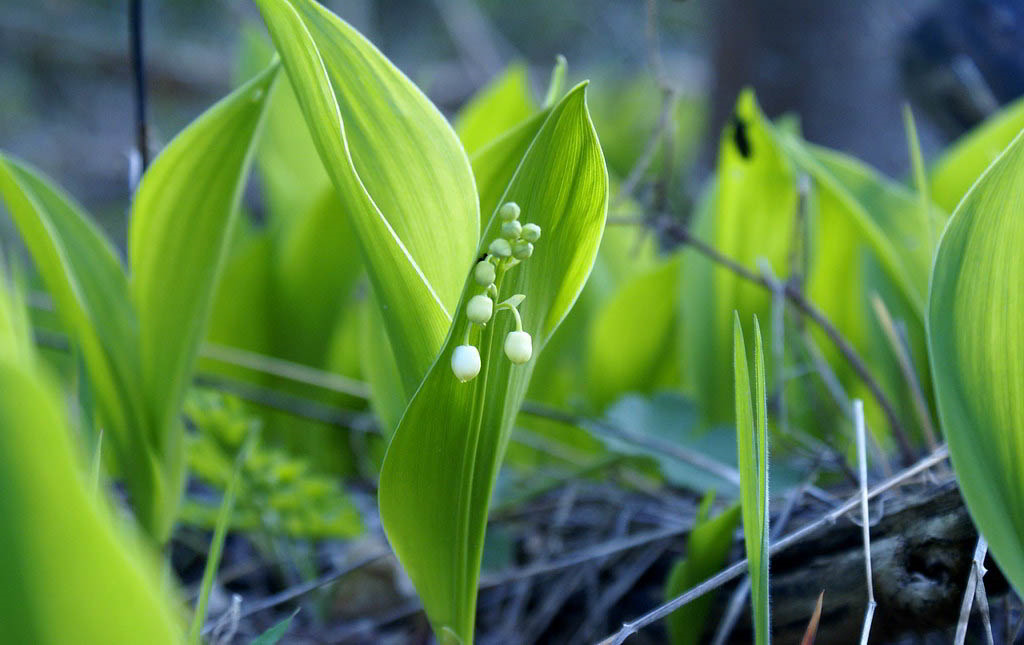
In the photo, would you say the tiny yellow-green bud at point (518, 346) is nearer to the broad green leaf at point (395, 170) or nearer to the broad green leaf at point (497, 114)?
the broad green leaf at point (395, 170)

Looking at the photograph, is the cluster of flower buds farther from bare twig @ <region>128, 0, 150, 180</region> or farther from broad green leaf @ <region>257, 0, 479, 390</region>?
bare twig @ <region>128, 0, 150, 180</region>

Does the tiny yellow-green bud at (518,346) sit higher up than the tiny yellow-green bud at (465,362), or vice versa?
the tiny yellow-green bud at (518,346)

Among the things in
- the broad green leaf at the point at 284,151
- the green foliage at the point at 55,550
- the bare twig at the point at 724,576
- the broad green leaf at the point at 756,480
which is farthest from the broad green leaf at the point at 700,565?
the broad green leaf at the point at 284,151

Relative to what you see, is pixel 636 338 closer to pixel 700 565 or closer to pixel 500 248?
pixel 700 565

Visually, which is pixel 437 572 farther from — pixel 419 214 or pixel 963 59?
pixel 963 59

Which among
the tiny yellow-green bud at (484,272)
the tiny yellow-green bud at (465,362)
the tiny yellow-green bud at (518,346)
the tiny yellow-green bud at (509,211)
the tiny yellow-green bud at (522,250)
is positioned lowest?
the tiny yellow-green bud at (465,362)

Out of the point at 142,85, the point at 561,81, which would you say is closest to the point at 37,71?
the point at 142,85

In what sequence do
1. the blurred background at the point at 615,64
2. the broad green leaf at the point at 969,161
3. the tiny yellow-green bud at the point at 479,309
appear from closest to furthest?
the tiny yellow-green bud at the point at 479,309 → the broad green leaf at the point at 969,161 → the blurred background at the point at 615,64
